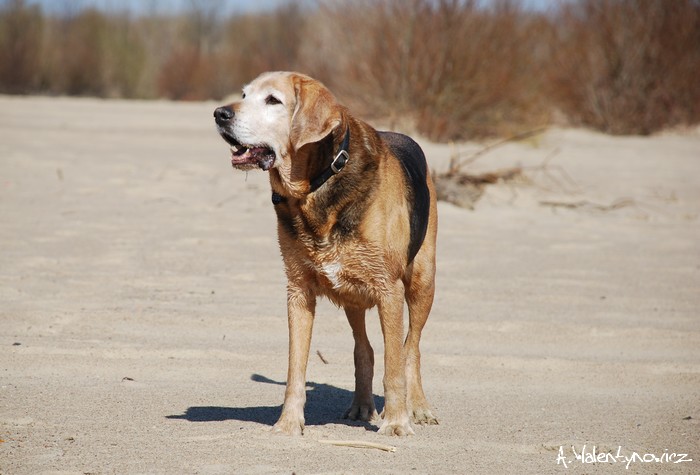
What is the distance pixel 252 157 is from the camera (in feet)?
16.8

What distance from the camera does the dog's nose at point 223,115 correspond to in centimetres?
496

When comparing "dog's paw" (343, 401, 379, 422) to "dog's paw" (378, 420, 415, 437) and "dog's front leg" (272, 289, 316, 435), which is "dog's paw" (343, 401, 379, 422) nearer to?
"dog's paw" (378, 420, 415, 437)

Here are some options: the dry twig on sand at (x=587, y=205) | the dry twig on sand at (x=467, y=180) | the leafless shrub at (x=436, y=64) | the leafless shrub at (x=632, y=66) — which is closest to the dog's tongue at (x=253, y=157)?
the dry twig on sand at (x=467, y=180)

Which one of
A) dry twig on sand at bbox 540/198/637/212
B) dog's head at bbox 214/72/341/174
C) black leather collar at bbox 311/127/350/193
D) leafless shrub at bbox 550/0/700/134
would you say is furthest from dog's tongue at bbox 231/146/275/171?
leafless shrub at bbox 550/0/700/134

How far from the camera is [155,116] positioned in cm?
2202

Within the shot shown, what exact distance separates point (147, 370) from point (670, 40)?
56.5ft

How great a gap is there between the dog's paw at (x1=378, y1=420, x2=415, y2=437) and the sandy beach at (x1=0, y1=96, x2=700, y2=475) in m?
0.07

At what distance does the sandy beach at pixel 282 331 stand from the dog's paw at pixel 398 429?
7cm

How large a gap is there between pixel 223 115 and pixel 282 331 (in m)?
2.95

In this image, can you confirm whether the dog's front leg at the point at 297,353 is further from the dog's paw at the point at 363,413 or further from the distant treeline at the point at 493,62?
the distant treeline at the point at 493,62

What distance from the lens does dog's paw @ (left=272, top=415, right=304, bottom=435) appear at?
5129 mm

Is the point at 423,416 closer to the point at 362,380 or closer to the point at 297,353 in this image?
the point at 362,380

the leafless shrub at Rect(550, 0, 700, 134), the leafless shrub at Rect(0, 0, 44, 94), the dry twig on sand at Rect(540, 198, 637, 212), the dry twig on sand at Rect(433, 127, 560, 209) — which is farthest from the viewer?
the leafless shrub at Rect(0, 0, 44, 94)

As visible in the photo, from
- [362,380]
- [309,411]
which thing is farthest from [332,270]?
[309,411]
